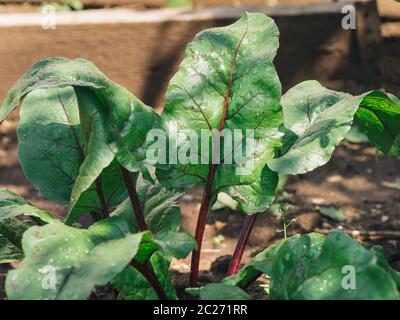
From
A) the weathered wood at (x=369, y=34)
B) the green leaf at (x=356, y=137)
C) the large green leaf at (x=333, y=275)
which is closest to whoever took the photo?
the large green leaf at (x=333, y=275)

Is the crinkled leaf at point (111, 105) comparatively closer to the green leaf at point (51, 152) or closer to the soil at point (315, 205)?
the green leaf at point (51, 152)

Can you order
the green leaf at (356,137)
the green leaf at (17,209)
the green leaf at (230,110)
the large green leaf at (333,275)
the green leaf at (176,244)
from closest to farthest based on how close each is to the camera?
1. the large green leaf at (333,275)
2. the green leaf at (176,244)
3. the green leaf at (17,209)
4. the green leaf at (230,110)
5. the green leaf at (356,137)

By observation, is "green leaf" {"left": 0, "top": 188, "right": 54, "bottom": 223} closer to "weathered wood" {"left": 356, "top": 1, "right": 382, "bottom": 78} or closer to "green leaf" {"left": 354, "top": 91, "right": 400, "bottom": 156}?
→ "green leaf" {"left": 354, "top": 91, "right": 400, "bottom": 156}

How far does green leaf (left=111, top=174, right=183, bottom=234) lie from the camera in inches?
96.5

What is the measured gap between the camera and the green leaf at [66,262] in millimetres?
1858

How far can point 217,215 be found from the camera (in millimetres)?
3484

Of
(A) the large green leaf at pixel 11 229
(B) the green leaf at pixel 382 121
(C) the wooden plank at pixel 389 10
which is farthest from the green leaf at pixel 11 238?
(C) the wooden plank at pixel 389 10

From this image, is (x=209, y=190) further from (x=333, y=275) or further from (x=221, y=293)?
(x=333, y=275)

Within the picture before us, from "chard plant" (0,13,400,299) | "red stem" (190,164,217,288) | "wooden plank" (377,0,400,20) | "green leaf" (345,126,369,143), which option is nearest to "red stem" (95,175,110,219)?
"chard plant" (0,13,400,299)

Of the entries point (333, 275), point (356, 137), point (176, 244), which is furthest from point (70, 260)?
point (356, 137)

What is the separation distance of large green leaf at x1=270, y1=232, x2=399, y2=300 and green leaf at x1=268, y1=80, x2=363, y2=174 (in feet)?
1.04

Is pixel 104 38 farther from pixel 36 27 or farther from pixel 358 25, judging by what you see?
pixel 358 25

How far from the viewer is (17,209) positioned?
2307mm
